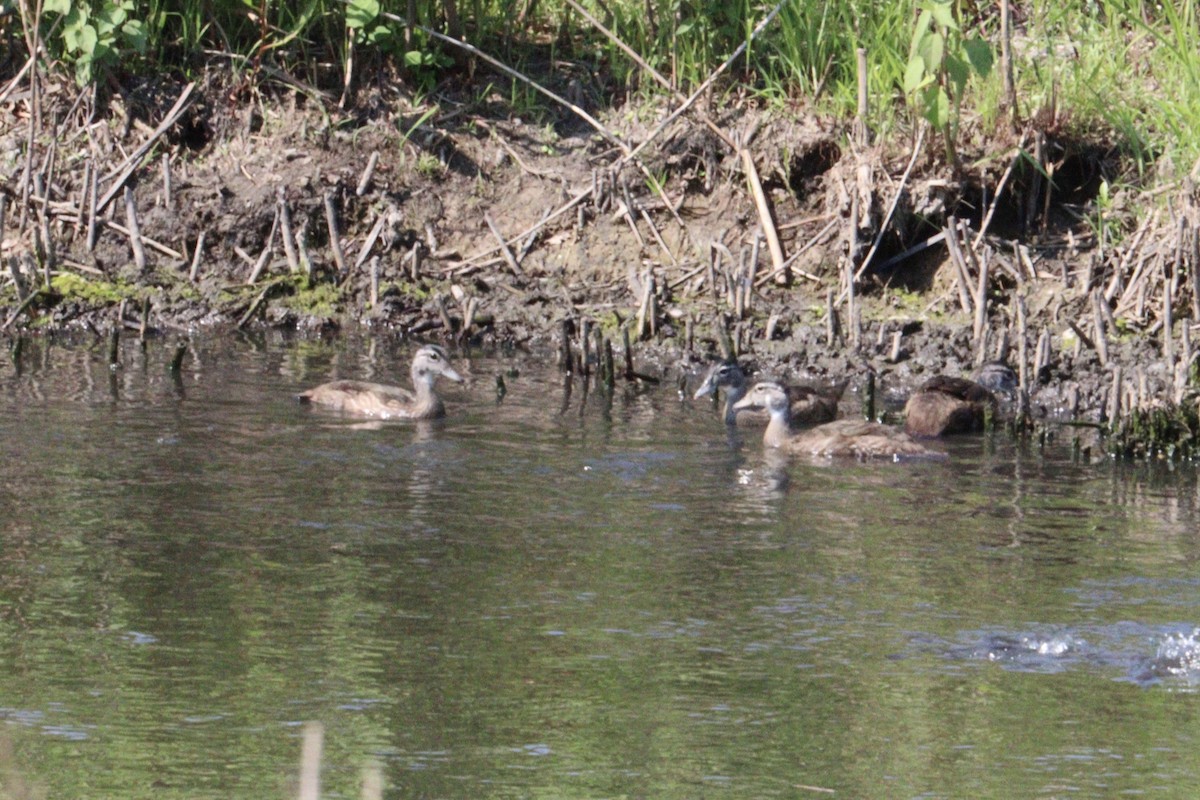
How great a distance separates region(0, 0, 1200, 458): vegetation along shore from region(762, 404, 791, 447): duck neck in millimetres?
1843

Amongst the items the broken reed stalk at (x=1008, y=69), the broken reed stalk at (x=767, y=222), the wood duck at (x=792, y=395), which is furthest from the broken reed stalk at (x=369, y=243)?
the broken reed stalk at (x=1008, y=69)

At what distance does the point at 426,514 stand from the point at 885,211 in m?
6.74

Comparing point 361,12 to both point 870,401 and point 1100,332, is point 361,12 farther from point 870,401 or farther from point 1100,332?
point 1100,332

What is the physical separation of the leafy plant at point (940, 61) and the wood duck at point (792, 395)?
233 centimetres

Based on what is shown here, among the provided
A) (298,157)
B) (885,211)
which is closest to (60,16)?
(298,157)

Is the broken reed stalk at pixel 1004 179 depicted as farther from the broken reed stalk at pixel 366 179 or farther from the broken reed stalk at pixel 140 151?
the broken reed stalk at pixel 140 151

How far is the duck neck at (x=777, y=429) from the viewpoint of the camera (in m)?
11.9

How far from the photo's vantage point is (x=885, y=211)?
49.9 feet

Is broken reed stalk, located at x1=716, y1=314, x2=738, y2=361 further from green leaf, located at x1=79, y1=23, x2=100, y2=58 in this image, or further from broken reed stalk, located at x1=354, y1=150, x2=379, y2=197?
green leaf, located at x1=79, y1=23, x2=100, y2=58

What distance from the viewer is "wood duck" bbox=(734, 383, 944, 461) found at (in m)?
11.4

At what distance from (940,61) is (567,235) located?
349 cm

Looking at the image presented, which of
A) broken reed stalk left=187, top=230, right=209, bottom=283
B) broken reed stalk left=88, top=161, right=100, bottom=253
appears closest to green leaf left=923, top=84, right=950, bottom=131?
broken reed stalk left=187, top=230, right=209, bottom=283

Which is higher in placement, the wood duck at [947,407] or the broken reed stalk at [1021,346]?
the broken reed stalk at [1021,346]

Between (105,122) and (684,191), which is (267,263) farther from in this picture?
(684,191)
